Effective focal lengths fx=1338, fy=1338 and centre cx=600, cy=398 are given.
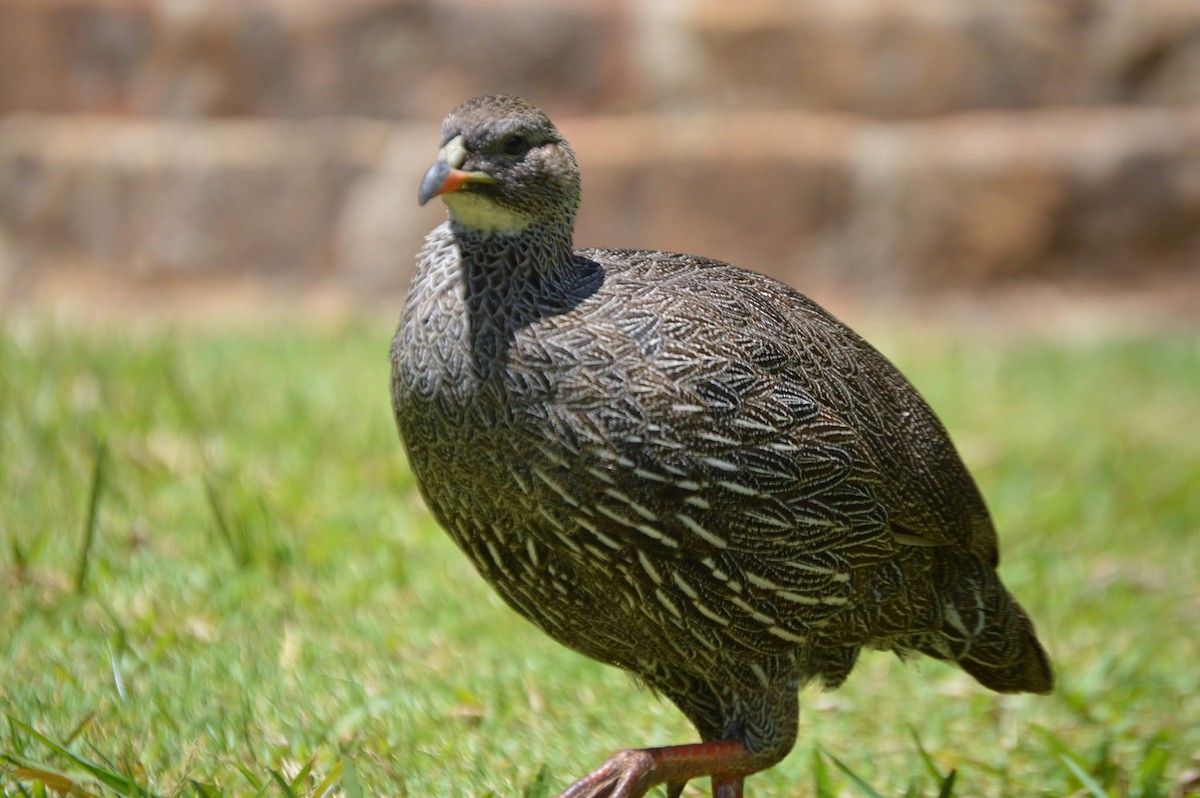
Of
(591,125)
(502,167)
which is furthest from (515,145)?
(591,125)

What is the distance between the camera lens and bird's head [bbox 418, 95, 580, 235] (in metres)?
2.62

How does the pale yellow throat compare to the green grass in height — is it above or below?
above

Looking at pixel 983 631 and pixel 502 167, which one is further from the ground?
pixel 502 167

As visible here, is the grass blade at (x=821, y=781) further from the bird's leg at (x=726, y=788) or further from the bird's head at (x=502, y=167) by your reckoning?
the bird's head at (x=502, y=167)

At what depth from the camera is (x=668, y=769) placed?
2576 millimetres

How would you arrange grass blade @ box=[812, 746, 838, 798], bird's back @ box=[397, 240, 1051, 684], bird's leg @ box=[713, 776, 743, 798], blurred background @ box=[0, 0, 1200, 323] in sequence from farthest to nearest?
blurred background @ box=[0, 0, 1200, 323]
grass blade @ box=[812, 746, 838, 798]
bird's leg @ box=[713, 776, 743, 798]
bird's back @ box=[397, 240, 1051, 684]

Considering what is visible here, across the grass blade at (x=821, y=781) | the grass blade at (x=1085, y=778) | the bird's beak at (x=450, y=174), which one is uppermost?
the bird's beak at (x=450, y=174)

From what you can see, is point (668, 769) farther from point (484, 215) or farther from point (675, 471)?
point (484, 215)

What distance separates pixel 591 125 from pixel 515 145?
5204 mm

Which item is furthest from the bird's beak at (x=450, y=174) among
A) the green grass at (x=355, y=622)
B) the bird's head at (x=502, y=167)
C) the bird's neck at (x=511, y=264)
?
the green grass at (x=355, y=622)

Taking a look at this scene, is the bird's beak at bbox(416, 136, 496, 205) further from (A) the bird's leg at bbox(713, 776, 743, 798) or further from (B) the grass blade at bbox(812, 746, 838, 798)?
(B) the grass blade at bbox(812, 746, 838, 798)

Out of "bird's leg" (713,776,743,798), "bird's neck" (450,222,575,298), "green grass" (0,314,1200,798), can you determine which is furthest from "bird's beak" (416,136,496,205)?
"bird's leg" (713,776,743,798)

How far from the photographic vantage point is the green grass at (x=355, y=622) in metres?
2.93

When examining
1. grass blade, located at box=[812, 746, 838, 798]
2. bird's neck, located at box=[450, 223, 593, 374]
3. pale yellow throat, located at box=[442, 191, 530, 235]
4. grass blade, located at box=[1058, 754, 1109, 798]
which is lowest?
grass blade, located at box=[812, 746, 838, 798]
